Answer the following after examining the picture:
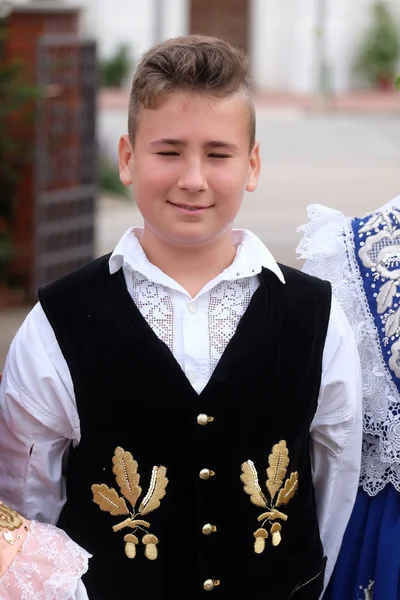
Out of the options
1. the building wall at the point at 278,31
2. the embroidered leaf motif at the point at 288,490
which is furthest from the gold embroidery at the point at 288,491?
the building wall at the point at 278,31

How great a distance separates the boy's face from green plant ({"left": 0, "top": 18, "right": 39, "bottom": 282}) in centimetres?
443

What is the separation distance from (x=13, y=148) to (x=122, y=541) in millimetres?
4754

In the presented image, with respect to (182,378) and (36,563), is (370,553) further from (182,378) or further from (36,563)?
(36,563)

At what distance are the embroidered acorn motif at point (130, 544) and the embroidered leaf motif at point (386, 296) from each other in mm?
656

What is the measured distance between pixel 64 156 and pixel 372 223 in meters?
4.70

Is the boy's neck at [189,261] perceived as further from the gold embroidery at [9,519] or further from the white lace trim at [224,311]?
the gold embroidery at [9,519]

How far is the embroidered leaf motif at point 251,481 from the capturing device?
82.4 inches

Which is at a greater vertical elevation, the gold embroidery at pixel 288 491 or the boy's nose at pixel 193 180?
the boy's nose at pixel 193 180

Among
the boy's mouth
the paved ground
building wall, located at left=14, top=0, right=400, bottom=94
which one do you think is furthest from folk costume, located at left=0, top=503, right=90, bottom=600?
building wall, located at left=14, top=0, right=400, bottom=94

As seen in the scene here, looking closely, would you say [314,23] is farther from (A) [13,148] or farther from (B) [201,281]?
(B) [201,281]

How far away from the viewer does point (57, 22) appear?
6.78m

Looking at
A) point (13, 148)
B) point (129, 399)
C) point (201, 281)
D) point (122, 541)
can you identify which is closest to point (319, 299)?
point (201, 281)

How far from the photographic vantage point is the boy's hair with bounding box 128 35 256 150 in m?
2.04

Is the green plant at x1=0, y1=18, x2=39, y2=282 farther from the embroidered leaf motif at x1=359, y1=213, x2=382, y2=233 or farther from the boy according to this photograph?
the boy
